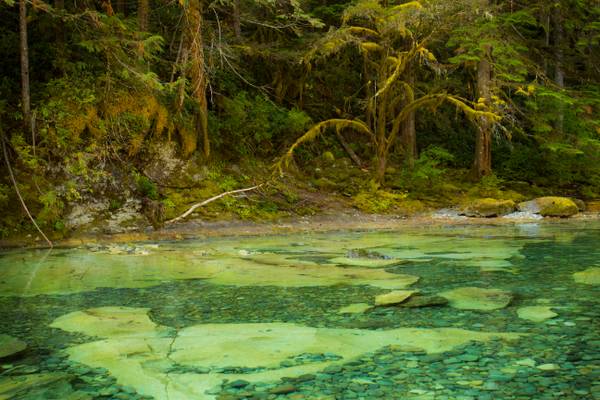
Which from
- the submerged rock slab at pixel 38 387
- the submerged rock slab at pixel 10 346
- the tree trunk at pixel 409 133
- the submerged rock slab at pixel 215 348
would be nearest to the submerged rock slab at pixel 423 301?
the submerged rock slab at pixel 215 348

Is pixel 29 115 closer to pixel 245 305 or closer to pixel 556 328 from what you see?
pixel 245 305

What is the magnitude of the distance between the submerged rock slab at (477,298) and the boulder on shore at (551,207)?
34.2ft

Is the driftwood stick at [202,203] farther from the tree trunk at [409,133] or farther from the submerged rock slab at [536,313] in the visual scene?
the submerged rock slab at [536,313]

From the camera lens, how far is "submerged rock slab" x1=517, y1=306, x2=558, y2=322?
14.9ft

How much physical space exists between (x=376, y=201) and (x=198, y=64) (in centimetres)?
614

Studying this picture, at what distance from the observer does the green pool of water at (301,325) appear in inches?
126

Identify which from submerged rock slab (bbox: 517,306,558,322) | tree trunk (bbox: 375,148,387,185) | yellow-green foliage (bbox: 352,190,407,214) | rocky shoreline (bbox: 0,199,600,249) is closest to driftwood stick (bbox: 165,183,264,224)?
rocky shoreline (bbox: 0,199,600,249)

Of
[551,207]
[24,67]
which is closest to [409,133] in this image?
[551,207]

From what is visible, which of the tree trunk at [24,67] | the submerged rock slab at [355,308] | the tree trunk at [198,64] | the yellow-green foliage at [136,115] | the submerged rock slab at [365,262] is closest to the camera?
the submerged rock slab at [355,308]

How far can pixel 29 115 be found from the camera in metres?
10.7

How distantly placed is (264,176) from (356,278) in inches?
354

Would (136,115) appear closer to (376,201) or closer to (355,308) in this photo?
(376,201)

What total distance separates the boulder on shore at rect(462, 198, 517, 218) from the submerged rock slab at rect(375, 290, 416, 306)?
9938 millimetres

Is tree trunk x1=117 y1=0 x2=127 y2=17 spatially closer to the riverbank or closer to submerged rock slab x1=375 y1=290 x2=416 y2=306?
the riverbank
